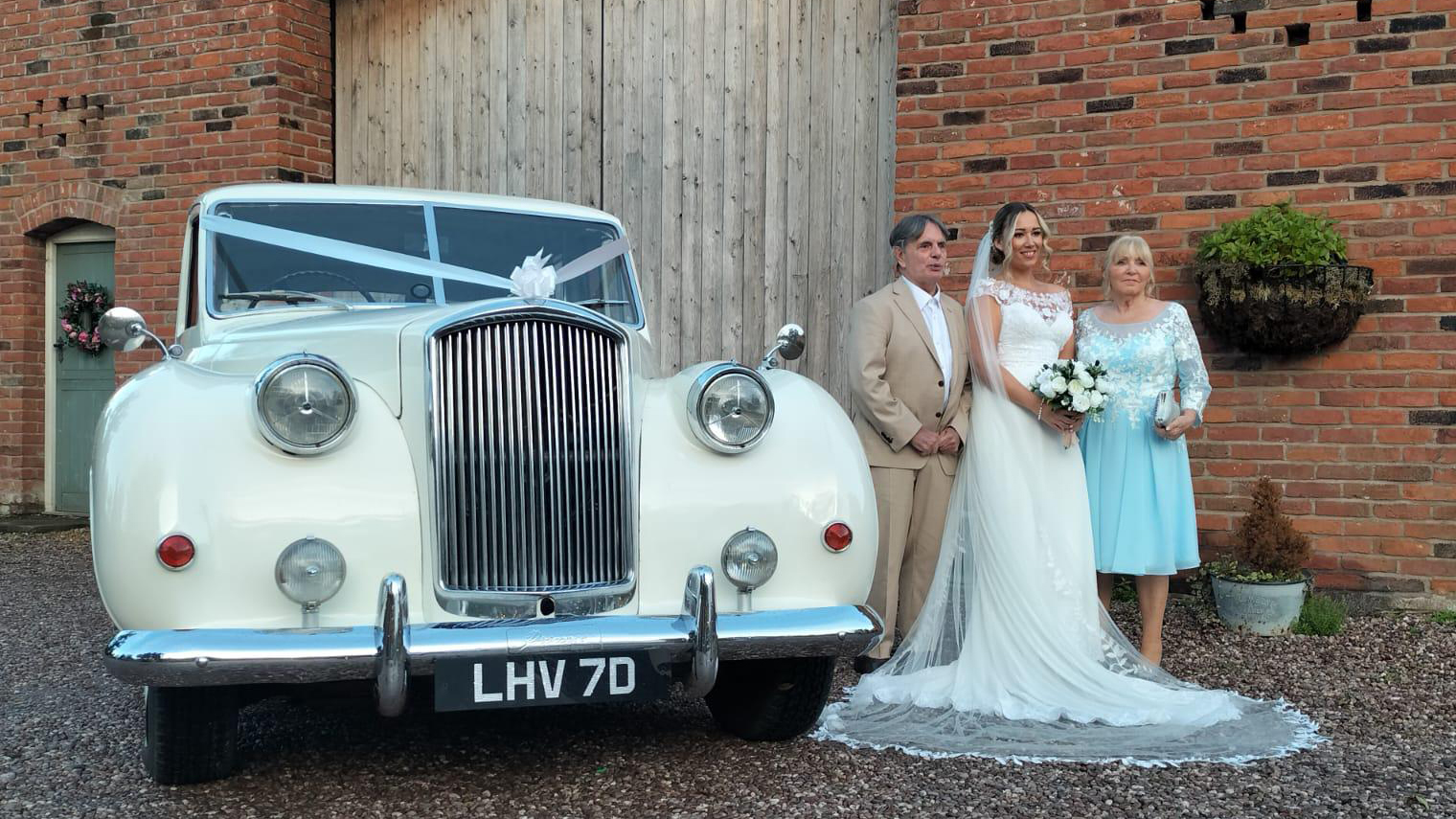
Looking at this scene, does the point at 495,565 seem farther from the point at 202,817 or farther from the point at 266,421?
the point at 202,817

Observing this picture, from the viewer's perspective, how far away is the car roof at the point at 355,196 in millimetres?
4281

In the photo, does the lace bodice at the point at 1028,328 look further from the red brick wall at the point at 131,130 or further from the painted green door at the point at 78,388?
the painted green door at the point at 78,388

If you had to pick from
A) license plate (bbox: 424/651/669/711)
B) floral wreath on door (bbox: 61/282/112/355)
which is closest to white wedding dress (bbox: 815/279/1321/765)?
license plate (bbox: 424/651/669/711)

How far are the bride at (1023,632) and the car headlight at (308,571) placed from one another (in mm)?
1627

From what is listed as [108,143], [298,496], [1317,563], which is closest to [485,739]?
[298,496]

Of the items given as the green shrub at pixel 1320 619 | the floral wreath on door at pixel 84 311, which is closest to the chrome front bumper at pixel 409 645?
the green shrub at pixel 1320 619

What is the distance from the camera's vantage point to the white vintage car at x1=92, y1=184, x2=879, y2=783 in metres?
2.86

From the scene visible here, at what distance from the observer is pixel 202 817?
10.0 feet

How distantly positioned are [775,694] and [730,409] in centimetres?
90

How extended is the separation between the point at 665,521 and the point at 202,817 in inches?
54.3

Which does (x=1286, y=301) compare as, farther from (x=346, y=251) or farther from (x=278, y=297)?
(x=278, y=297)

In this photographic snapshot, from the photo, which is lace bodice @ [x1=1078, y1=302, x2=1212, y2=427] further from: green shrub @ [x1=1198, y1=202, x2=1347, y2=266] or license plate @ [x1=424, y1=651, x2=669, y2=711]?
license plate @ [x1=424, y1=651, x2=669, y2=711]

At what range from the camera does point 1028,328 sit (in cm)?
466

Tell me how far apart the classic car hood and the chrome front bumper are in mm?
619
